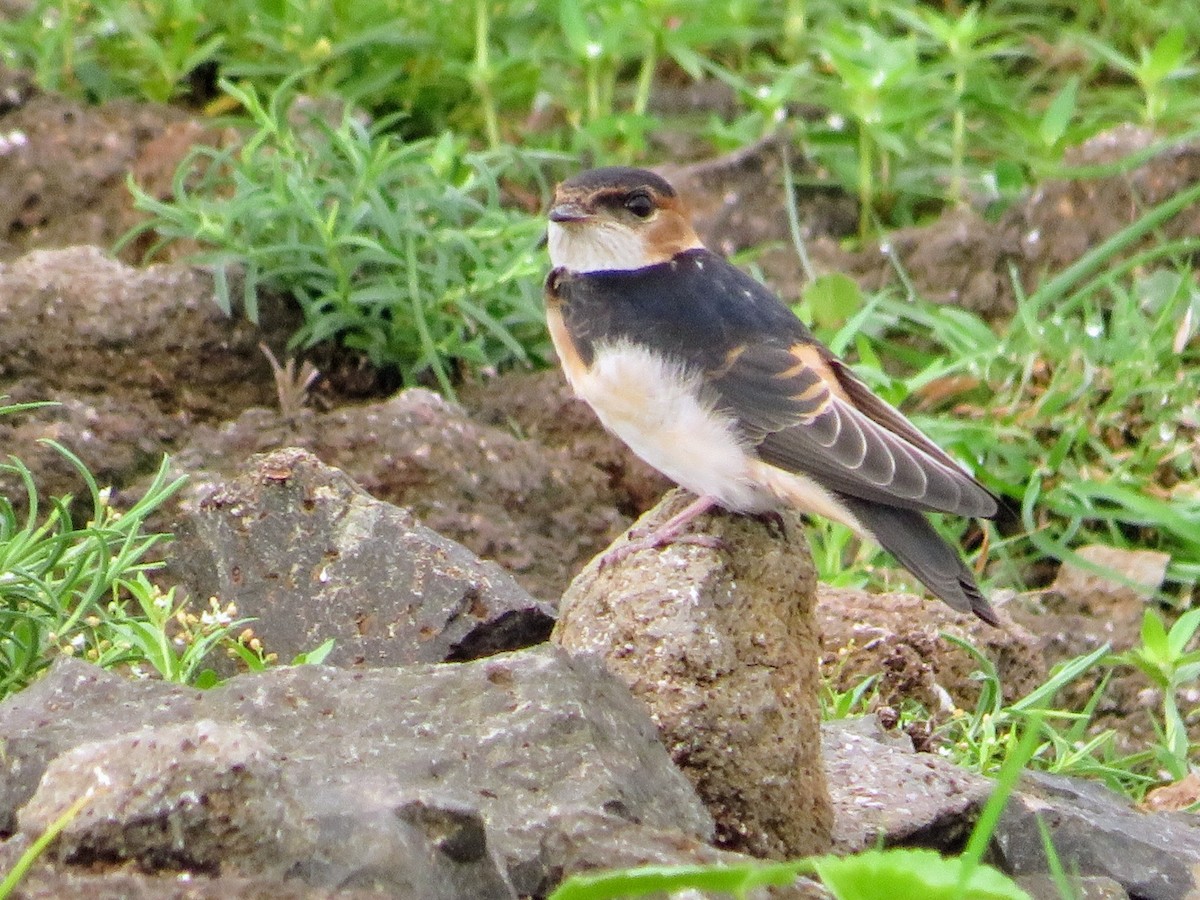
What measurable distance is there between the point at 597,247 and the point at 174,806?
8.64ft

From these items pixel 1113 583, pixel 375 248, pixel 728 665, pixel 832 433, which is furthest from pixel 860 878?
pixel 375 248

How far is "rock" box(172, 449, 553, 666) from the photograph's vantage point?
4.00 meters

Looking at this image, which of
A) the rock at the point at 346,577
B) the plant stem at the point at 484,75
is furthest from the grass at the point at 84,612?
the plant stem at the point at 484,75

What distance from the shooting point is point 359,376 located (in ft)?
19.0

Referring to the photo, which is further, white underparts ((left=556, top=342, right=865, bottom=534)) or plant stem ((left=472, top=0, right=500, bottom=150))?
plant stem ((left=472, top=0, right=500, bottom=150))

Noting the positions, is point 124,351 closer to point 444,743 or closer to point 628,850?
point 444,743

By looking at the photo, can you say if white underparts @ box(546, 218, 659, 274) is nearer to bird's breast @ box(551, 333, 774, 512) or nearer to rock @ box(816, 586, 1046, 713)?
bird's breast @ box(551, 333, 774, 512)

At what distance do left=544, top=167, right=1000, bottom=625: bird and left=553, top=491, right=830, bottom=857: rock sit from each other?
28 centimetres

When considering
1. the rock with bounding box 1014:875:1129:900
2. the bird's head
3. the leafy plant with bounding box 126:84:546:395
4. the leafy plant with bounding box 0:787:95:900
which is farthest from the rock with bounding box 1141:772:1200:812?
the leafy plant with bounding box 0:787:95:900

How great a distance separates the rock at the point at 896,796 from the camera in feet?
12.0

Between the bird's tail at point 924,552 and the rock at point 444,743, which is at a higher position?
the rock at point 444,743

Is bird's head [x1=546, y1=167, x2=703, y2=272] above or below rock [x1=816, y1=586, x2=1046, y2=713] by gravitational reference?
above

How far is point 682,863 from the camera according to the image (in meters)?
2.75

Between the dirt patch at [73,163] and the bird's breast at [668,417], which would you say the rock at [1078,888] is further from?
the dirt patch at [73,163]
